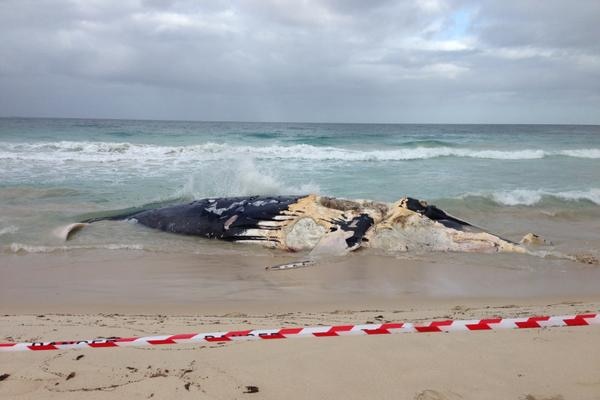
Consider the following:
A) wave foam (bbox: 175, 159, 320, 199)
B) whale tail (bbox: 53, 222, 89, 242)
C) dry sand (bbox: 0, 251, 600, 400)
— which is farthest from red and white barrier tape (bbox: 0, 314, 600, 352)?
wave foam (bbox: 175, 159, 320, 199)

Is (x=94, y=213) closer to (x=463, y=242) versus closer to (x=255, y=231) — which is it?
(x=255, y=231)

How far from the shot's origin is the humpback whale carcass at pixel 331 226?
7324 millimetres

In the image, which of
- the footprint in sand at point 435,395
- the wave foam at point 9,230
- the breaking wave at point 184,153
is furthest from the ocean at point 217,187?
the footprint in sand at point 435,395

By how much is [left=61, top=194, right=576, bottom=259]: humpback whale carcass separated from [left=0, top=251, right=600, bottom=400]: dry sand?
1.36 ft

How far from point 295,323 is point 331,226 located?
3.53 meters

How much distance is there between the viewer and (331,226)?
7633mm

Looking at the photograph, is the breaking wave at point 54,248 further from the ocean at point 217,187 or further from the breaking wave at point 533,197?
the breaking wave at point 533,197

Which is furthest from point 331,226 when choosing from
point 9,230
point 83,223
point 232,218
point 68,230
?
point 9,230

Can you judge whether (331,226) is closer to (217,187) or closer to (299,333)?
(299,333)

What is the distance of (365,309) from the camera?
4.91 metres

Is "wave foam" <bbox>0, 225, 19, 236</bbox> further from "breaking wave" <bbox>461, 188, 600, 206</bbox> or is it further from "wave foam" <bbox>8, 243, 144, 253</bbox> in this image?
"breaking wave" <bbox>461, 188, 600, 206</bbox>

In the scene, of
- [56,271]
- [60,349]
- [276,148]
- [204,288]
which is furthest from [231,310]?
[276,148]

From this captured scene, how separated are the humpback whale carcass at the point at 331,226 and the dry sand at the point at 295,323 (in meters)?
0.41

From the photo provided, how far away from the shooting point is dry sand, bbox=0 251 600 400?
9.38 feet
